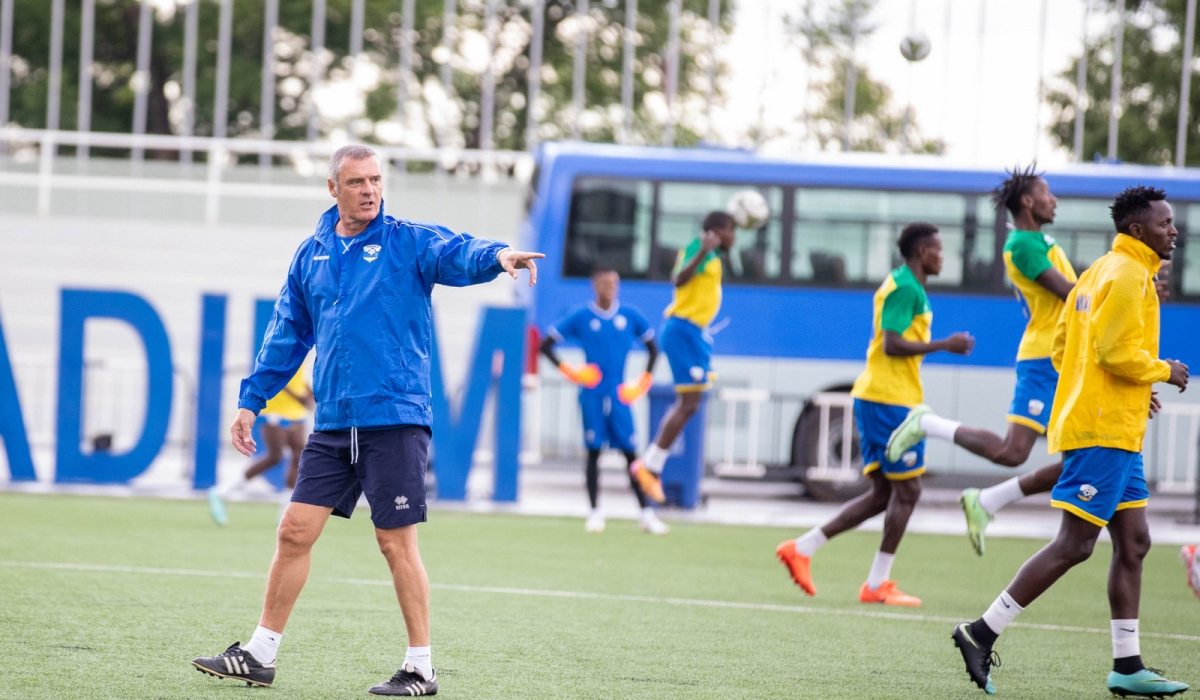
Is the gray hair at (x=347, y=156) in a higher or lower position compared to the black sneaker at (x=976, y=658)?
higher

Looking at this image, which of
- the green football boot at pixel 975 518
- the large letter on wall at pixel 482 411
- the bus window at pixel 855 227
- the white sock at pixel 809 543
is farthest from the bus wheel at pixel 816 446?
the green football boot at pixel 975 518

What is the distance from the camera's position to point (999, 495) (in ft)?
24.1

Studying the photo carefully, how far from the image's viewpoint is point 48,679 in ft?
15.8

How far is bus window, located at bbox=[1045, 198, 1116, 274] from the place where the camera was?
14.8 meters

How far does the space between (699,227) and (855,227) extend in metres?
1.71

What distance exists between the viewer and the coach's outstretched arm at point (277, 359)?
5.05 m

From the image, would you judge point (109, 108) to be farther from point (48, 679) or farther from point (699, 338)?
point (48, 679)

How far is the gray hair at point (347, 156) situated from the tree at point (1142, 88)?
2628 cm

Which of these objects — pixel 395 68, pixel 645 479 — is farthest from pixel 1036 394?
pixel 395 68

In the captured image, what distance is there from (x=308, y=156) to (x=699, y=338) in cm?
1711

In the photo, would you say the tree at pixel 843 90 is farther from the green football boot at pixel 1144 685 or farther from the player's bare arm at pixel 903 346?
the green football boot at pixel 1144 685

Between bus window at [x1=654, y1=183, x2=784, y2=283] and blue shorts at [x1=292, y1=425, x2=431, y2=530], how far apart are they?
34.2ft

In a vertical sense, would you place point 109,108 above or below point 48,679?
above

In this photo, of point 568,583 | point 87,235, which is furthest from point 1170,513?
point 87,235
